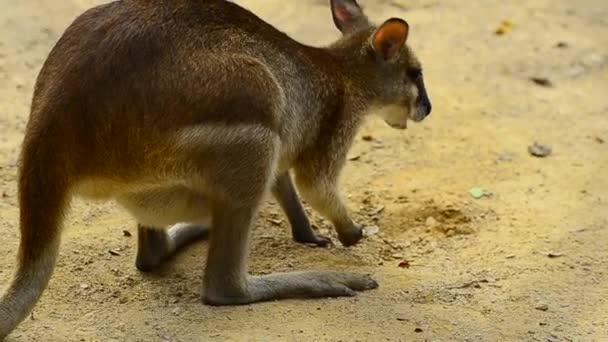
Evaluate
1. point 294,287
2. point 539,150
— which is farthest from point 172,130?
point 539,150

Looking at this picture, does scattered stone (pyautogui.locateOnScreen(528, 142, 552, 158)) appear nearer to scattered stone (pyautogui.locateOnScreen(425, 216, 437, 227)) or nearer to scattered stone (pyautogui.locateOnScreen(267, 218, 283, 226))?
scattered stone (pyautogui.locateOnScreen(425, 216, 437, 227))

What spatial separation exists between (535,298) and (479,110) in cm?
179

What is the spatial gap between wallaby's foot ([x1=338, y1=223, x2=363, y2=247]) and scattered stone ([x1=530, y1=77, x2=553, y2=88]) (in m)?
1.92

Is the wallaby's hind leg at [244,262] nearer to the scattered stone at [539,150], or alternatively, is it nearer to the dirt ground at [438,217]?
the dirt ground at [438,217]

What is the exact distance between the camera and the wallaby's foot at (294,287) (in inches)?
148

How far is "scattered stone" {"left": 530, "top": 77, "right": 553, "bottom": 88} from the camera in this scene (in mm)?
5793

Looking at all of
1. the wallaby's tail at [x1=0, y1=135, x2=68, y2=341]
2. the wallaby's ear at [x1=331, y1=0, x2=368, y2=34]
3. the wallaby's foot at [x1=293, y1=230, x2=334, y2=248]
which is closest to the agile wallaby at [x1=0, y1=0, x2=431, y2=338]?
the wallaby's tail at [x1=0, y1=135, x2=68, y2=341]

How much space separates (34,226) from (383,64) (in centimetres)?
157

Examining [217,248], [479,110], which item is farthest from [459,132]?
[217,248]

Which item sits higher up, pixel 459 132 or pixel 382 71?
pixel 382 71

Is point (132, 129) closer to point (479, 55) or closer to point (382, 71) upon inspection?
point (382, 71)

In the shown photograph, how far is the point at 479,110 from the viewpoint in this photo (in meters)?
5.54

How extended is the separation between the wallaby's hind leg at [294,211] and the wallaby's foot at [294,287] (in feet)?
1.43

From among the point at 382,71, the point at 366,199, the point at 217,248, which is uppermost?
the point at 382,71
